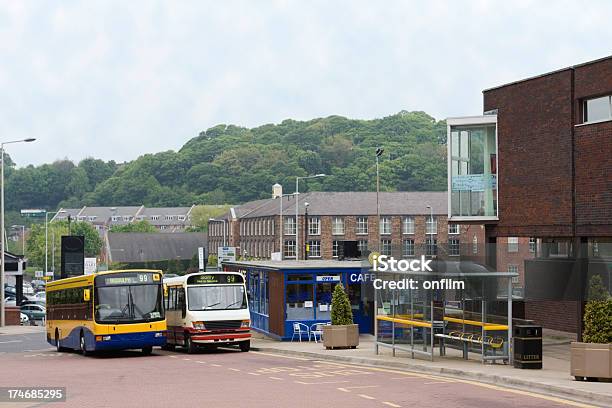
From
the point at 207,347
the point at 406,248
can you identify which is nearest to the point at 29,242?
the point at 207,347

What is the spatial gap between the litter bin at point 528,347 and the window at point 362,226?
84533mm

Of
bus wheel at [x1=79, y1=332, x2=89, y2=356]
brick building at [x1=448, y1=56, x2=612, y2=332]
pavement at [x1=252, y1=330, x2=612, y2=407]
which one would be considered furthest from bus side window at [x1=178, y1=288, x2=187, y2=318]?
brick building at [x1=448, y1=56, x2=612, y2=332]

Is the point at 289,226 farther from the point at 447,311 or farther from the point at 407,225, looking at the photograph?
the point at 447,311

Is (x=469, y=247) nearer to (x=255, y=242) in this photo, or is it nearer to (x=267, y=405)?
(x=267, y=405)

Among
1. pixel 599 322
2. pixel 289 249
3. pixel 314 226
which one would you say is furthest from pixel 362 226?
pixel 599 322

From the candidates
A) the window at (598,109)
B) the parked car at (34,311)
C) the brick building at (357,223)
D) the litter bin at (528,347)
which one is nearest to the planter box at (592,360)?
the litter bin at (528,347)

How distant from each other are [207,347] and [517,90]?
→ 13.7 metres

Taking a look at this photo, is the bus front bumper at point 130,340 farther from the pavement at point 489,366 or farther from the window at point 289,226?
the window at point 289,226

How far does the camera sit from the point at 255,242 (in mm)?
116375

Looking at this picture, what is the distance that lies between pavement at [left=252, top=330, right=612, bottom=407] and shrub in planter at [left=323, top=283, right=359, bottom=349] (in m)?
0.34

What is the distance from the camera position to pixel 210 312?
1262 inches

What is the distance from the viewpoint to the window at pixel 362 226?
107m

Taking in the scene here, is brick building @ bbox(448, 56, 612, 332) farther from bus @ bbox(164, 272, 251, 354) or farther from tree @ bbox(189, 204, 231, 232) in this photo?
tree @ bbox(189, 204, 231, 232)

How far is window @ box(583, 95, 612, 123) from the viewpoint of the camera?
2961cm
